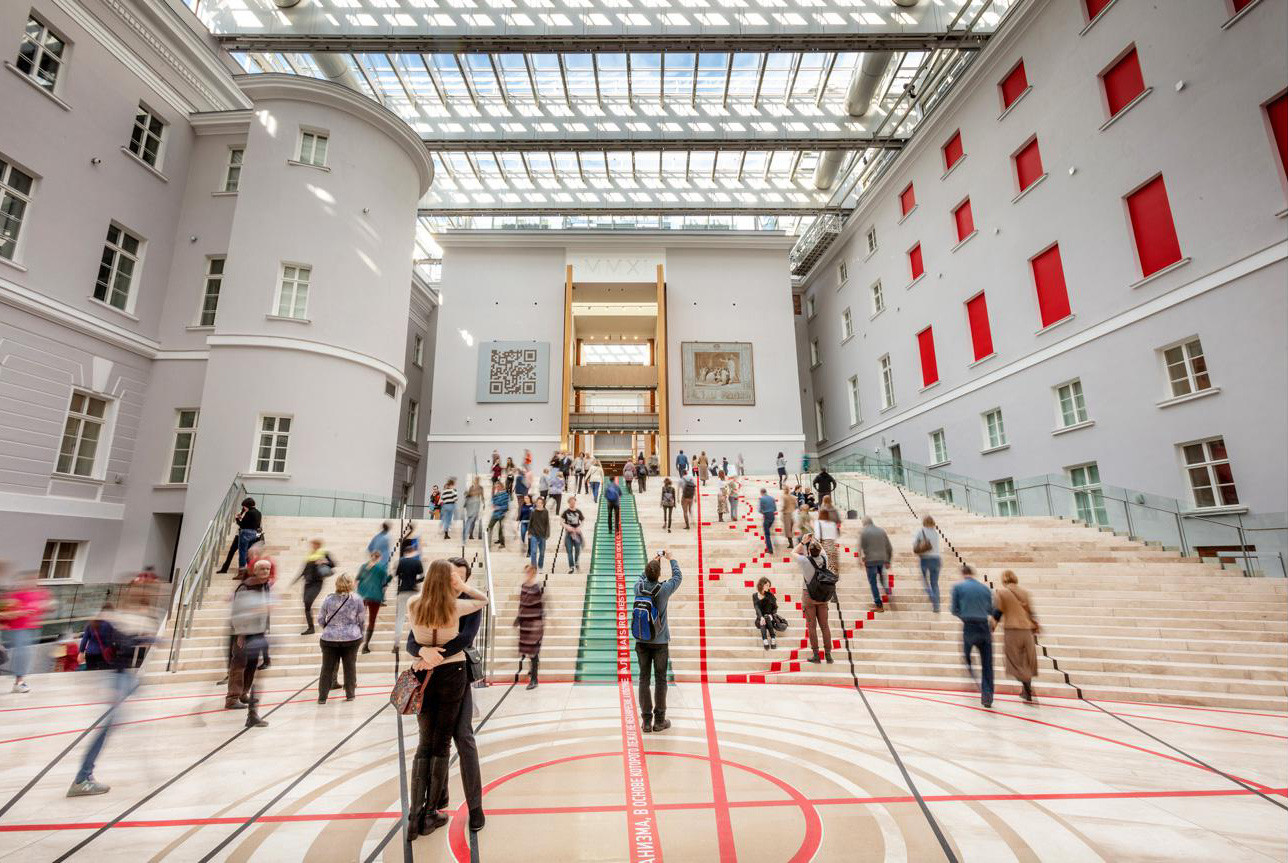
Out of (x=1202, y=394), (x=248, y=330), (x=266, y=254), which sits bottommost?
(x=1202, y=394)

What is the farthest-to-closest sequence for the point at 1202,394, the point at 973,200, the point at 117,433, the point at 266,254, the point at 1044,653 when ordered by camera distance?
the point at 973,200, the point at 266,254, the point at 117,433, the point at 1202,394, the point at 1044,653

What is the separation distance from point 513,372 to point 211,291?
11371 millimetres

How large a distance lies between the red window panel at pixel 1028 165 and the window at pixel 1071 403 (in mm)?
5756

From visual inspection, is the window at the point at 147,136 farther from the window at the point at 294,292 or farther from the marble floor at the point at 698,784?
the marble floor at the point at 698,784

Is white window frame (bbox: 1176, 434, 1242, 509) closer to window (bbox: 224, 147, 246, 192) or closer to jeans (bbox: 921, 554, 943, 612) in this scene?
jeans (bbox: 921, 554, 943, 612)

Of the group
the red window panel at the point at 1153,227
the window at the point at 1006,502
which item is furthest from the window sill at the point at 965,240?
the window at the point at 1006,502

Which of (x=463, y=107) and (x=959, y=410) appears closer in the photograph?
(x=959, y=410)

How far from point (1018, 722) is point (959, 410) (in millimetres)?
15211

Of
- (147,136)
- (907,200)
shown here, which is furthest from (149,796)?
(907,200)

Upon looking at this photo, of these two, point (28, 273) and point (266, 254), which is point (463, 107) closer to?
point (266, 254)

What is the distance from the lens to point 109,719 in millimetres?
4316

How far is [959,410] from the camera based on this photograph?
1902 centimetres

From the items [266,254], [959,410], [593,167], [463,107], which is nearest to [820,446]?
[959,410]

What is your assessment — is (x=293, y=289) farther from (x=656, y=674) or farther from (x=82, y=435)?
(x=656, y=674)
